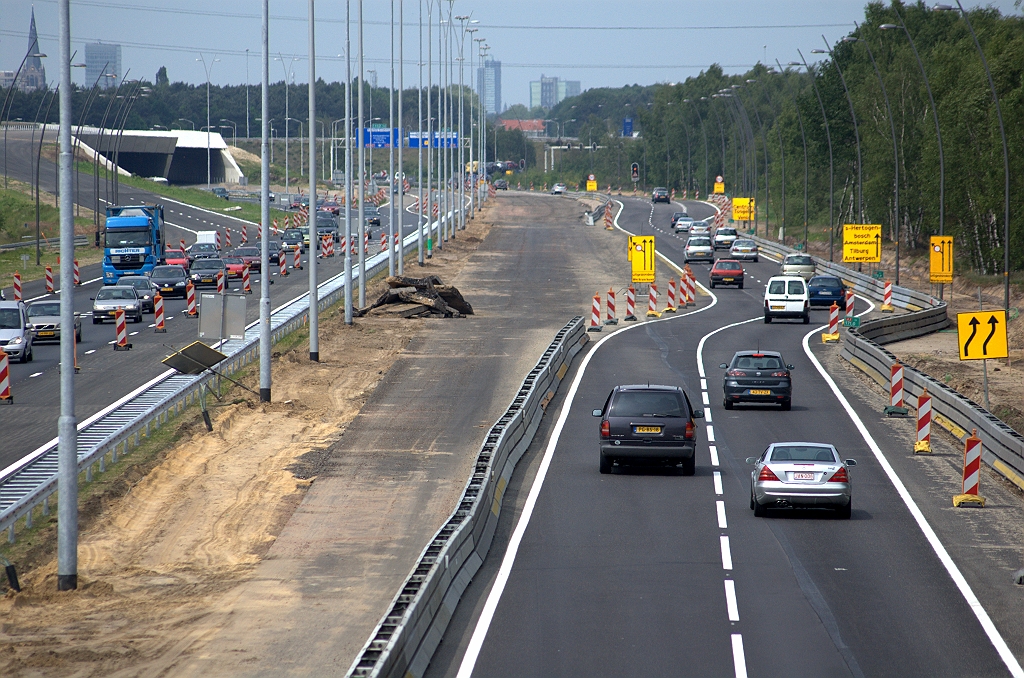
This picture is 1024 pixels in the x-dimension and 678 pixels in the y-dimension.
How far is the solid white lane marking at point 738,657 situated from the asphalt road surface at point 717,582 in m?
0.03

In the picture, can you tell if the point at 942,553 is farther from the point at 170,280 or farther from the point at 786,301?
the point at 170,280

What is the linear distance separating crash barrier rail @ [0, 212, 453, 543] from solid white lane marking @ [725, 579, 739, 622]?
417 inches

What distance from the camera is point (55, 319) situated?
43.0m

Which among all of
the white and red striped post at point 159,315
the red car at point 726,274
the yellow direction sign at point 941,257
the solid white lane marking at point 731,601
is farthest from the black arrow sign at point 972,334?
the red car at point 726,274

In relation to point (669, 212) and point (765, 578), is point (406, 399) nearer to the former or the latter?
point (765, 578)

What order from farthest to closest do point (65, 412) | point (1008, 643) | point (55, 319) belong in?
point (55, 319)
point (65, 412)
point (1008, 643)

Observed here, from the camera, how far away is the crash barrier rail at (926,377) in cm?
2412

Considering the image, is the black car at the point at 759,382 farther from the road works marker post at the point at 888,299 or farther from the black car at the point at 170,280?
the black car at the point at 170,280

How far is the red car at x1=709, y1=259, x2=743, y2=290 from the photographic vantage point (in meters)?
67.2

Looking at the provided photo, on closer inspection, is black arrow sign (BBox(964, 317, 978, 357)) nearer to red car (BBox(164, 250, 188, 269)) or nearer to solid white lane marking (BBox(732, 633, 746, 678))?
solid white lane marking (BBox(732, 633, 746, 678))

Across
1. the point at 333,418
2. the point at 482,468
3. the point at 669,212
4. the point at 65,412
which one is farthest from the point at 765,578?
the point at 669,212

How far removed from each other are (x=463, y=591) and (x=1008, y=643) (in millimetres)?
6219

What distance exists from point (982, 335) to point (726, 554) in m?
10.5

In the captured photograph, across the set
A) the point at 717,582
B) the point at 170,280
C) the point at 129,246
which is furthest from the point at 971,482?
the point at 129,246
